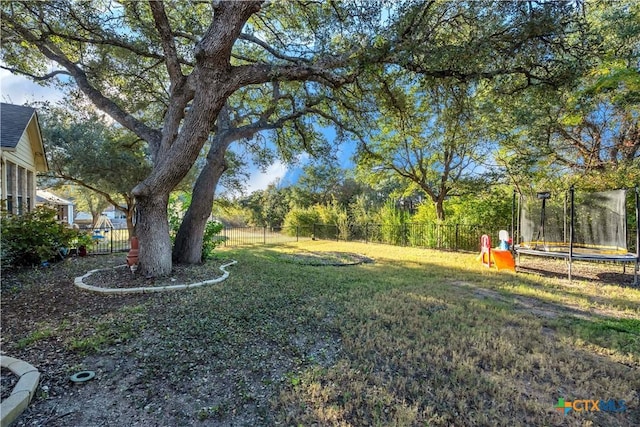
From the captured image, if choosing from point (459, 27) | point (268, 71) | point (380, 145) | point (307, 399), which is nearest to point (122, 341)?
point (307, 399)

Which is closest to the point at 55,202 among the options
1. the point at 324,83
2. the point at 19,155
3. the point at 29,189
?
the point at 29,189

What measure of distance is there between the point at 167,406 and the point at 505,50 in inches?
218

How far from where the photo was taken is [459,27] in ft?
15.9

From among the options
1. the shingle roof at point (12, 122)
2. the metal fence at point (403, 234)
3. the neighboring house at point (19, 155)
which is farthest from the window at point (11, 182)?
the metal fence at point (403, 234)

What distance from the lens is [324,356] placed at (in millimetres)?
2672

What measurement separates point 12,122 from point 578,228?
14.1m

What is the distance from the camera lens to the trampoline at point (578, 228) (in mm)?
6207

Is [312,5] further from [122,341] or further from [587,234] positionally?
[587,234]

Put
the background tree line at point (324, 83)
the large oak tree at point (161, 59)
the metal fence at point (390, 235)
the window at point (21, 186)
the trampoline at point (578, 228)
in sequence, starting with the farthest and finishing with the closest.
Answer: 1. the metal fence at point (390, 235)
2. the window at point (21, 186)
3. the trampoline at point (578, 228)
4. the large oak tree at point (161, 59)
5. the background tree line at point (324, 83)

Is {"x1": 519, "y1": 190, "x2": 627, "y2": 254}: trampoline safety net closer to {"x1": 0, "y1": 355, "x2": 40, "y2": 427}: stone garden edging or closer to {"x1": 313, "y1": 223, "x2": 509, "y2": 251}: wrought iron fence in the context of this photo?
{"x1": 313, "y1": 223, "x2": 509, "y2": 251}: wrought iron fence

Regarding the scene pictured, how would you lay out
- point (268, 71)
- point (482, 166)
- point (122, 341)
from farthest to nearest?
1. point (482, 166)
2. point (268, 71)
3. point (122, 341)

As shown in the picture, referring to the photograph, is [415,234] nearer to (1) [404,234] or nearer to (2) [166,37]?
(1) [404,234]

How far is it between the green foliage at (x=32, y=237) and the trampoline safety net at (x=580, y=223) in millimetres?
10734

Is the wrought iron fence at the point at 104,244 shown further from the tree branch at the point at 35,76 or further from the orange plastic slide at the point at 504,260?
the orange plastic slide at the point at 504,260
